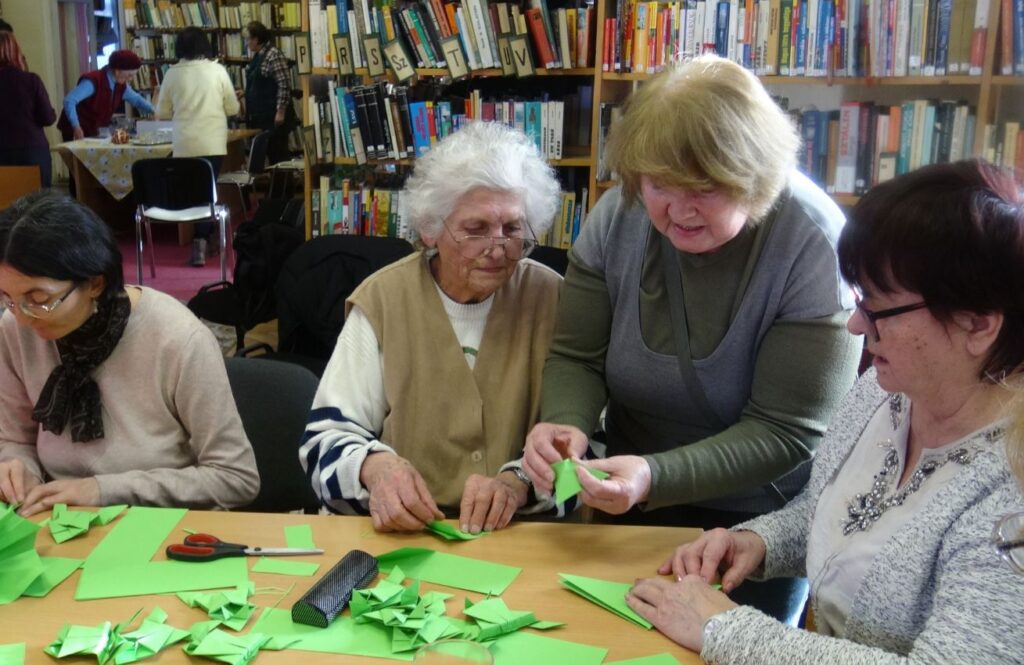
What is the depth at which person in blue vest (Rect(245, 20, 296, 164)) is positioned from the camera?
8.89 m

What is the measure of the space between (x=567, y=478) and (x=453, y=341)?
536 mm

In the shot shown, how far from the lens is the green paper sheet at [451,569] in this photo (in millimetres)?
1469

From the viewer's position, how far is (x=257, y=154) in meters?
8.02

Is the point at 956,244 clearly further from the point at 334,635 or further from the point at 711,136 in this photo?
the point at 334,635

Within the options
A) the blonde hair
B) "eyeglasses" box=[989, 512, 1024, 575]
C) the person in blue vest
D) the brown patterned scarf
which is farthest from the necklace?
the person in blue vest

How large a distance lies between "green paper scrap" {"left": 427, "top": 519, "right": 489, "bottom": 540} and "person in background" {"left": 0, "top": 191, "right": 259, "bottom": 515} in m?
0.50

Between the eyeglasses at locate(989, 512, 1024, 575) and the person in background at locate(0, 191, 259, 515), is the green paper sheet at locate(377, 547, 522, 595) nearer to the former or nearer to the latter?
the person in background at locate(0, 191, 259, 515)

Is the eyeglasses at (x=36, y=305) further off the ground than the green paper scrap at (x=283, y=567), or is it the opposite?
the eyeglasses at (x=36, y=305)

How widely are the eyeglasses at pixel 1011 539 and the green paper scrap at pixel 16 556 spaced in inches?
51.0

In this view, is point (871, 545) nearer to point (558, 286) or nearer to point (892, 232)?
point (892, 232)

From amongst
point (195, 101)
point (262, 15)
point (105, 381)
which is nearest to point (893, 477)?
point (105, 381)

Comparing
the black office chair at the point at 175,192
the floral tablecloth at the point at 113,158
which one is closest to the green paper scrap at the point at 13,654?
the black office chair at the point at 175,192

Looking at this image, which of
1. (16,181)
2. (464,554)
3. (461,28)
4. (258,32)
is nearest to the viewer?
(464,554)

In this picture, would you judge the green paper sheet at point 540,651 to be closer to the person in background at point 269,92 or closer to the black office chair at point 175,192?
the black office chair at point 175,192
